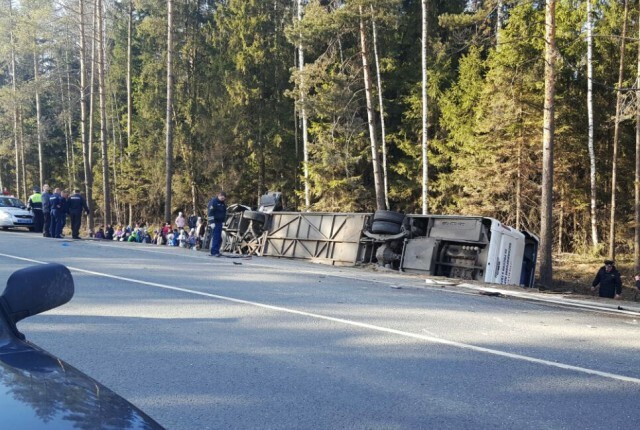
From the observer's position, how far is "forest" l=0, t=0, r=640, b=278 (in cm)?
2495

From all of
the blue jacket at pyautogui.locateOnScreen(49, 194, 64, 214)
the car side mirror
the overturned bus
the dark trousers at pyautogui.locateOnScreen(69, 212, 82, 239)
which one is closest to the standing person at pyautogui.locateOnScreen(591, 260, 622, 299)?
the overturned bus

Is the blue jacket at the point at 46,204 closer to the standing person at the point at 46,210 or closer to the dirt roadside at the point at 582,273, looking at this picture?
the standing person at the point at 46,210

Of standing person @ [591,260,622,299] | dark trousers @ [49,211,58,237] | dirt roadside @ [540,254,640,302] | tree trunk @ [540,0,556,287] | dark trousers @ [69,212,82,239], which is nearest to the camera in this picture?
standing person @ [591,260,622,299]

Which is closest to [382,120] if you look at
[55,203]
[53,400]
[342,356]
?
[55,203]

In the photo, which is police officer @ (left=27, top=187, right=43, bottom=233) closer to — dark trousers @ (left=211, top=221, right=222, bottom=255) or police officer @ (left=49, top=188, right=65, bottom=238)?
police officer @ (left=49, top=188, right=65, bottom=238)

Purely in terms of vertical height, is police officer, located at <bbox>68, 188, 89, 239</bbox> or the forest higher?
the forest

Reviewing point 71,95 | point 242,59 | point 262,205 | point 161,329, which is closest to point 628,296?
point 262,205

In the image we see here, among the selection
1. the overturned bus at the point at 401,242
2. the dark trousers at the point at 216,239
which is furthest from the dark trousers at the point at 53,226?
the dark trousers at the point at 216,239

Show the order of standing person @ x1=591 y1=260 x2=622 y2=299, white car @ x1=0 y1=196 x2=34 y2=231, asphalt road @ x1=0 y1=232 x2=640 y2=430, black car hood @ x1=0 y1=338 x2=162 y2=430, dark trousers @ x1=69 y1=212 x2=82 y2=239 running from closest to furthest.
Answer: black car hood @ x1=0 y1=338 x2=162 y2=430, asphalt road @ x1=0 y1=232 x2=640 y2=430, standing person @ x1=591 y1=260 x2=622 y2=299, dark trousers @ x1=69 y1=212 x2=82 y2=239, white car @ x1=0 y1=196 x2=34 y2=231

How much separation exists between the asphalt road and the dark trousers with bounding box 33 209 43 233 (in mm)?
17511

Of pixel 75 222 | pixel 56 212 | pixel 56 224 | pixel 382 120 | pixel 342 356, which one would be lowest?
pixel 342 356

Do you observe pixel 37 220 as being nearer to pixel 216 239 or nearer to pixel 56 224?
pixel 56 224

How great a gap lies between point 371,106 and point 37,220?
15741 millimetres

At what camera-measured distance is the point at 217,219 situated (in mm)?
16438
